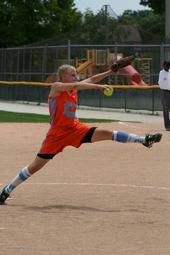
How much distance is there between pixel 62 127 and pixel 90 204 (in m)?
1.05

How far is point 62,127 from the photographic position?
9.70 meters

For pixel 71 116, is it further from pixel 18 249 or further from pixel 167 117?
pixel 167 117

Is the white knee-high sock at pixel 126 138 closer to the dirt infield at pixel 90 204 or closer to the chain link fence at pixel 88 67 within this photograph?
the dirt infield at pixel 90 204

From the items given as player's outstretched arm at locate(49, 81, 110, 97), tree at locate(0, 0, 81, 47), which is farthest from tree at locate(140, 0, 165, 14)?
player's outstretched arm at locate(49, 81, 110, 97)

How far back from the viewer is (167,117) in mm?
21000

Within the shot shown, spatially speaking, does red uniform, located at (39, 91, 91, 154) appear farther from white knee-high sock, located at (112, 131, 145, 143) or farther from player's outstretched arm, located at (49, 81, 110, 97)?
white knee-high sock, located at (112, 131, 145, 143)

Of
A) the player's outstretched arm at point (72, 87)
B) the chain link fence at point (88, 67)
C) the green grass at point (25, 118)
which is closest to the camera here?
the player's outstretched arm at point (72, 87)

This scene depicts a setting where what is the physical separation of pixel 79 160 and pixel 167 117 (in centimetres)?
714

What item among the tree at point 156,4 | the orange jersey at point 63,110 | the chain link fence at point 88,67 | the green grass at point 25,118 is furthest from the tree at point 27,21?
the orange jersey at point 63,110

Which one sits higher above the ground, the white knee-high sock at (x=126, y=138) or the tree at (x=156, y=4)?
the tree at (x=156, y=4)

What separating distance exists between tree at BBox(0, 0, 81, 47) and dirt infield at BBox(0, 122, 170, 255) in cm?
4145

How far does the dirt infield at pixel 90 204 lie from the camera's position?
7311 mm

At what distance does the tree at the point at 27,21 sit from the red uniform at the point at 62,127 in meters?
47.4

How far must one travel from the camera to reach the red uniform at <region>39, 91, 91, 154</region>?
9680 millimetres
